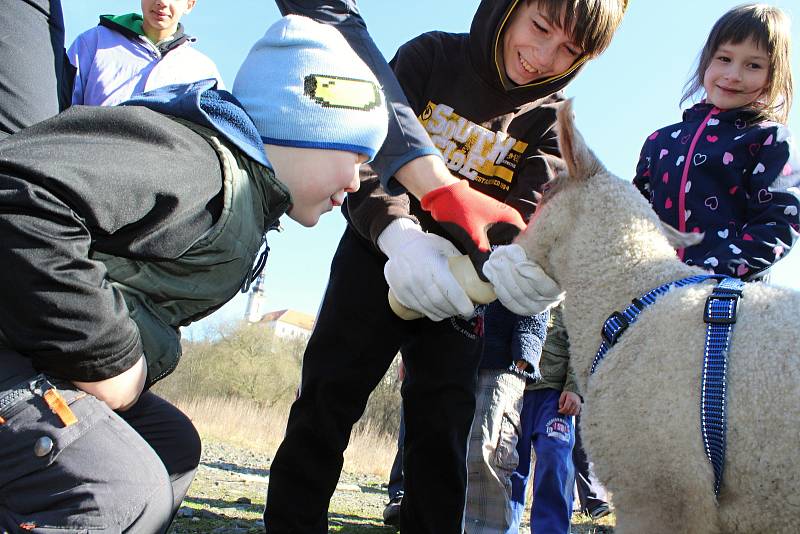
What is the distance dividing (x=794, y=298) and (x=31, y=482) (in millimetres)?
2264

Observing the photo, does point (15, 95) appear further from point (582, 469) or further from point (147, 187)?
point (582, 469)

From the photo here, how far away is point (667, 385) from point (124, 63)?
3.37 metres

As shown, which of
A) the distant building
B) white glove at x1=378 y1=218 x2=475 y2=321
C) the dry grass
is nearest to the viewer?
white glove at x1=378 y1=218 x2=475 y2=321

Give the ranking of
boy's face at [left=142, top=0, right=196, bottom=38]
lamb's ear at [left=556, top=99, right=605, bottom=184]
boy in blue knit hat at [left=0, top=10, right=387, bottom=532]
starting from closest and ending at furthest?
boy in blue knit hat at [left=0, top=10, right=387, bottom=532]
lamb's ear at [left=556, top=99, right=605, bottom=184]
boy's face at [left=142, top=0, right=196, bottom=38]

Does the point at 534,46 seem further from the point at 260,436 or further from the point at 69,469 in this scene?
the point at 260,436

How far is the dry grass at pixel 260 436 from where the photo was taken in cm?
1065

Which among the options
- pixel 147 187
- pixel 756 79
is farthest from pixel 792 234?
pixel 147 187

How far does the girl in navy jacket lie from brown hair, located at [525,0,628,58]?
0.91m

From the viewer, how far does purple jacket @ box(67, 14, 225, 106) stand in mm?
3607

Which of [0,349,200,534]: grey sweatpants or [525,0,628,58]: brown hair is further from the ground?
[525,0,628,58]: brown hair

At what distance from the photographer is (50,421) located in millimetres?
1515

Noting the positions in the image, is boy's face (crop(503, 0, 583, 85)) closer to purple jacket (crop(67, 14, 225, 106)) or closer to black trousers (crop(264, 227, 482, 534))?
black trousers (crop(264, 227, 482, 534))

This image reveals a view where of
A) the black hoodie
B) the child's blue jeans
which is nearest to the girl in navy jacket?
the black hoodie

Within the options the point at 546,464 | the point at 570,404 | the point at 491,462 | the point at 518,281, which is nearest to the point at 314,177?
the point at 518,281
